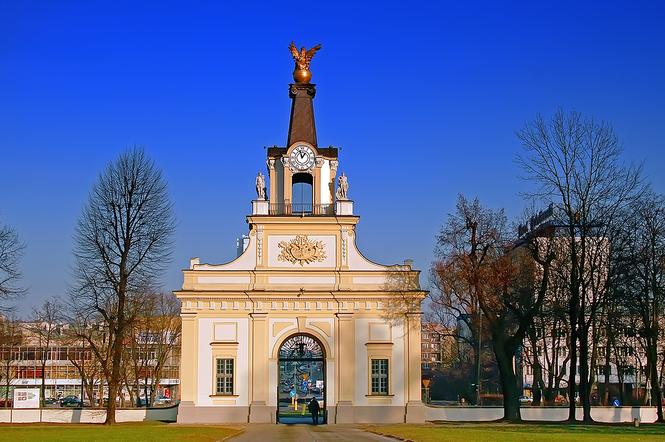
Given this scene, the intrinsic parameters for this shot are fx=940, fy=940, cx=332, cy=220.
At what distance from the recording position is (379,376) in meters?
50.9

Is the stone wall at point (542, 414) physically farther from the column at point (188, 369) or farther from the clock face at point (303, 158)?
the clock face at point (303, 158)

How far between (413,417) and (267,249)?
12.0 meters

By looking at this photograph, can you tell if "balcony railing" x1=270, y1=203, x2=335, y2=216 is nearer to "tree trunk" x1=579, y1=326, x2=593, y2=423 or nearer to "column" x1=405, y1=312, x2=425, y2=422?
"column" x1=405, y1=312, x2=425, y2=422

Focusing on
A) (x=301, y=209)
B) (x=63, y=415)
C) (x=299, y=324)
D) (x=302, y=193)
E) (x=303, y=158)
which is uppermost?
(x=303, y=158)

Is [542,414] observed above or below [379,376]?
below

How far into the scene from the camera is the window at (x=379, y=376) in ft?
167

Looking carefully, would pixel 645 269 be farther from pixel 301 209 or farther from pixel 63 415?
pixel 63 415

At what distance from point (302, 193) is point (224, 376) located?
11.2 m

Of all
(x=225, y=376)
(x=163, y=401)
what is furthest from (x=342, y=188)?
(x=163, y=401)

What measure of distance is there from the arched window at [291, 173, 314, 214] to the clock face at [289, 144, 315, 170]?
0.64 meters

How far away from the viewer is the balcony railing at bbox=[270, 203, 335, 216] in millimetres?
52531

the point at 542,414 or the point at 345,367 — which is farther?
the point at 345,367

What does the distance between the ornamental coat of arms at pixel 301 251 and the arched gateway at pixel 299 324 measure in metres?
0.05

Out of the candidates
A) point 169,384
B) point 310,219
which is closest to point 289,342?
point 310,219
